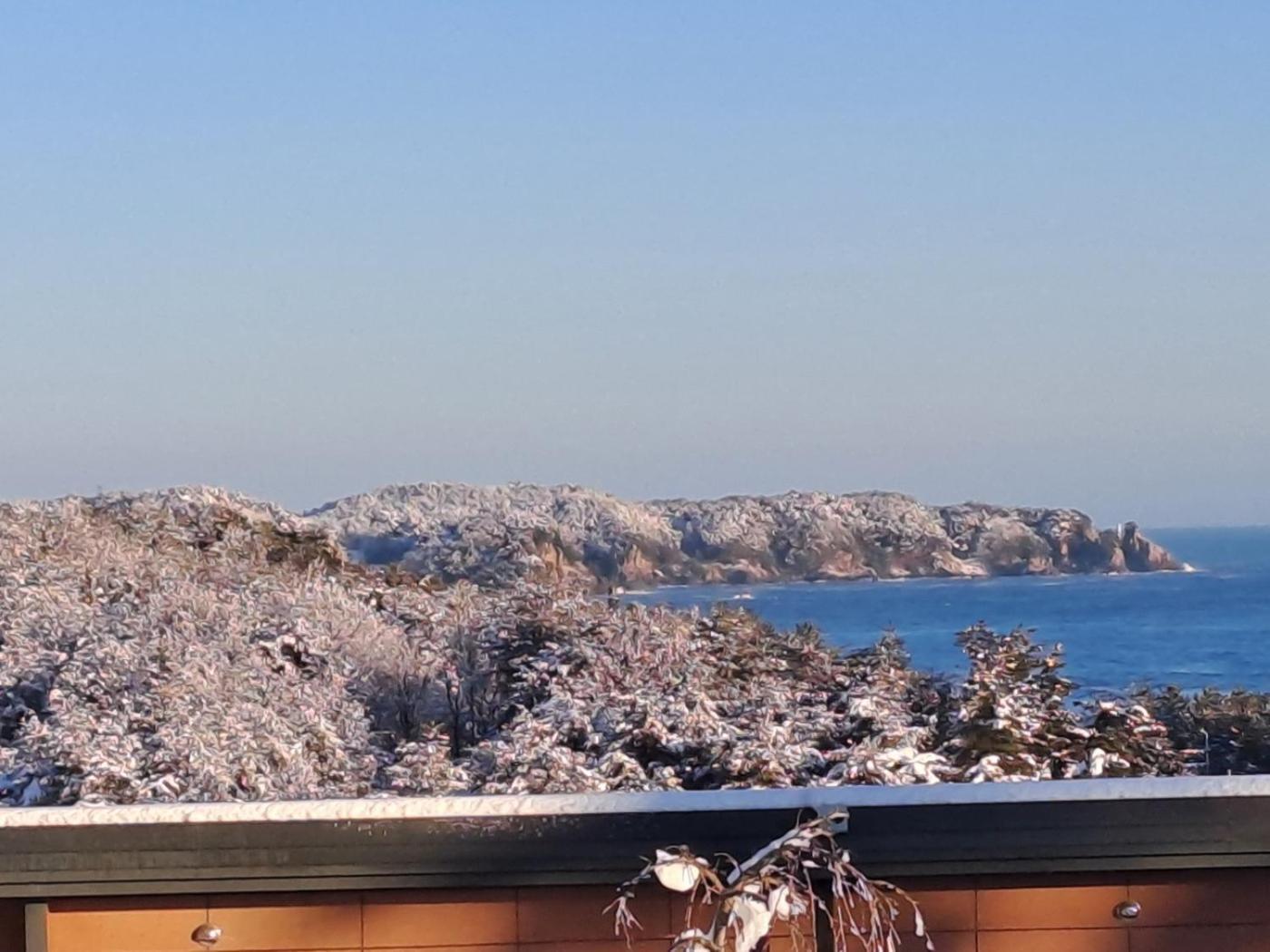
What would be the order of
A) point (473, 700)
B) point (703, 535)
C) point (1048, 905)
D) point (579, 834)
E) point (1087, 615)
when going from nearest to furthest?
point (579, 834) → point (1048, 905) → point (473, 700) → point (703, 535) → point (1087, 615)

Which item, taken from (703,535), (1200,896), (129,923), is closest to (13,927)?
(129,923)

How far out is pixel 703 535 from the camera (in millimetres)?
16594

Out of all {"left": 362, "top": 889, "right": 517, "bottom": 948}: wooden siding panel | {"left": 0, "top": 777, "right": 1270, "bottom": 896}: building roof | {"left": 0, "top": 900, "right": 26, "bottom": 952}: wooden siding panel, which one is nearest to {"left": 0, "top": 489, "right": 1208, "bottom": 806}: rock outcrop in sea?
{"left": 0, "top": 777, "right": 1270, "bottom": 896}: building roof

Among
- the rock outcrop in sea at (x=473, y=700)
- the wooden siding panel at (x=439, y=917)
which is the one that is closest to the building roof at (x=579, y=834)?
the wooden siding panel at (x=439, y=917)

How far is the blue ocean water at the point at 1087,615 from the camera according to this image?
494 inches

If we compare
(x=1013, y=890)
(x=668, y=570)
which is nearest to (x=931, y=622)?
(x=668, y=570)

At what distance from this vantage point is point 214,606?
10.4 m

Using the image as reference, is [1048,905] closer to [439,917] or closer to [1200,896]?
[1200,896]

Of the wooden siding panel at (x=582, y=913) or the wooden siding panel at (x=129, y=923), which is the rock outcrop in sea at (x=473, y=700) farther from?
the wooden siding panel at (x=129, y=923)

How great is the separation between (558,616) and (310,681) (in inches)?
58.9

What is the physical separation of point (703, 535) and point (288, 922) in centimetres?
1273

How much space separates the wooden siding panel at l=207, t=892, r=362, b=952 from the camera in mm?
3953

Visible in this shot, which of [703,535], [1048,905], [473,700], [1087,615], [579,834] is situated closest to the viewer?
[579,834]

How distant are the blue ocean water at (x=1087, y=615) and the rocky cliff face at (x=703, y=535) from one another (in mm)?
311
